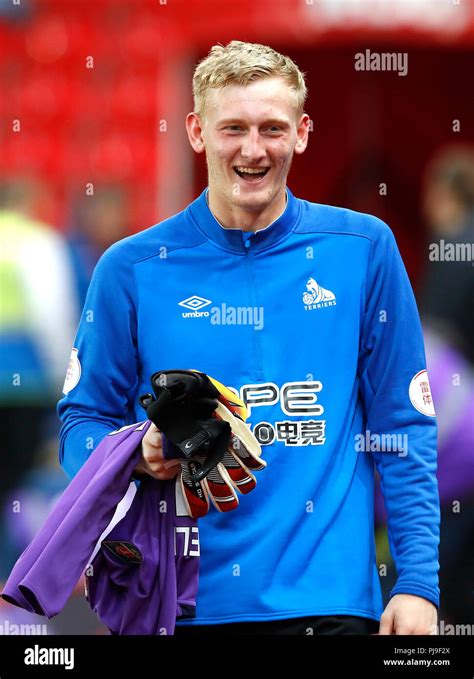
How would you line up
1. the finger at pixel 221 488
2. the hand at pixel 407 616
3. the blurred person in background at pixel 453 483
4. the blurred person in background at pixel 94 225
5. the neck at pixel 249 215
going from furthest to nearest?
1. the blurred person in background at pixel 94 225
2. the blurred person in background at pixel 453 483
3. the neck at pixel 249 215
4. the hand at pixel 407 616
5. the finger at pixel 221 488

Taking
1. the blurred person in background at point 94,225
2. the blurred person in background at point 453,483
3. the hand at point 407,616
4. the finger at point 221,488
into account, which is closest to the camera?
the finger at point 221,488

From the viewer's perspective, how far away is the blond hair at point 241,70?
2.88 m

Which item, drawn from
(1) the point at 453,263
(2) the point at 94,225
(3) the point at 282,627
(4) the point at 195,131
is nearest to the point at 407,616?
(3) the point at 282,627

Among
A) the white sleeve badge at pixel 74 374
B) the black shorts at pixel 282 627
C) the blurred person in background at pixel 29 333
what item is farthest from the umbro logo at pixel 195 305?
the blurred person in background at pixel 29 333

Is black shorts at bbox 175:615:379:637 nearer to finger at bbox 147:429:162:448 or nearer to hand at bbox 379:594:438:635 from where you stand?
hand at bbox 379:594:438:635

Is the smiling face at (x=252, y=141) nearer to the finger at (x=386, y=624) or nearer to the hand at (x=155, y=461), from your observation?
the hand at (x=155, y=461)

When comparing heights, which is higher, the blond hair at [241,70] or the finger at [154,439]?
the blond hair at [241,70]

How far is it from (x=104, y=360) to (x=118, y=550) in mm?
431

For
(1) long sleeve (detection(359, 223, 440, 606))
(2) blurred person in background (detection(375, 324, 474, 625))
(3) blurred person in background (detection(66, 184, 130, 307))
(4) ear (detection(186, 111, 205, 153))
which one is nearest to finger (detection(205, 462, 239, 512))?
(1) long sleeve (detection(359, 223, 440, 606))

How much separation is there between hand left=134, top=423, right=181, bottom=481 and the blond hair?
0.77 metres

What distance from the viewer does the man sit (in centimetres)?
282

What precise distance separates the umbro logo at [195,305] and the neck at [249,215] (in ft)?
0.63

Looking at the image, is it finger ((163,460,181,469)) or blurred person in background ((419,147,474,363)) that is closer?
finger ((163,460,181,469))

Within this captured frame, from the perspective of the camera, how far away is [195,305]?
2916 millimetres
